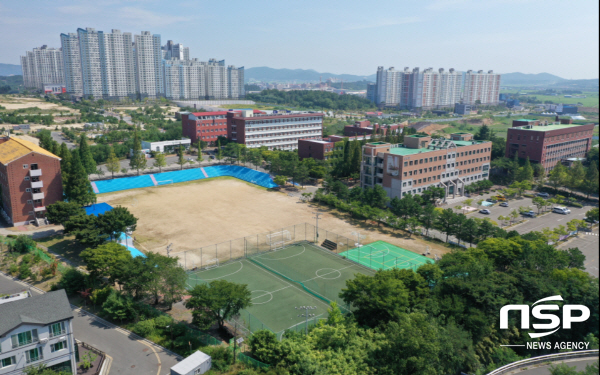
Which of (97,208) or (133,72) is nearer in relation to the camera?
(97,208)

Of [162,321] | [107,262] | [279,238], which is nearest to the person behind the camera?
[162,321]

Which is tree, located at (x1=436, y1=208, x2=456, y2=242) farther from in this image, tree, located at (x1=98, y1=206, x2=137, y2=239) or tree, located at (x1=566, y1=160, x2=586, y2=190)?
tree, located at (x1=98, y1=206, x2=137, y2=239)

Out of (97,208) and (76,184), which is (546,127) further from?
(76,184)

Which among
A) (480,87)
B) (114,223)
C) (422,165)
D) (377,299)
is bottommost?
(377,299)

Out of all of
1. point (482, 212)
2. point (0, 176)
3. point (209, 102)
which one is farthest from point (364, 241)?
point (209, 102)

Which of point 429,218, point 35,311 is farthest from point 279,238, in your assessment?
point 35,311

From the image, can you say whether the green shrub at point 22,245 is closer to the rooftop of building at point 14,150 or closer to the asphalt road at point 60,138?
the rooftop of building at point 14,150

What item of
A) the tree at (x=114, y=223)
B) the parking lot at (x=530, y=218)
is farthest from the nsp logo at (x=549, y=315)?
the tree at (x=114, y=223)

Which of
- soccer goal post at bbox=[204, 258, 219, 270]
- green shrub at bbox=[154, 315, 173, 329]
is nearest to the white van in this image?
soccer goal post at bbox=[204, 258, 219, 270]
